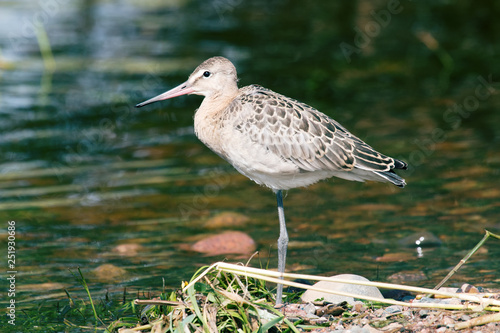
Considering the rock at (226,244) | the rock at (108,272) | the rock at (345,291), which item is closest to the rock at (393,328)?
the rock at (345,291)

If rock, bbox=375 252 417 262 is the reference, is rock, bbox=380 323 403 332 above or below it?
below

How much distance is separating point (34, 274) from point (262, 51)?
431 inches

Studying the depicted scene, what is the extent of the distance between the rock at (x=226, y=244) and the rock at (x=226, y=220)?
555mm

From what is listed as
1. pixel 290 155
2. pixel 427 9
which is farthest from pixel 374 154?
pixel 427 9

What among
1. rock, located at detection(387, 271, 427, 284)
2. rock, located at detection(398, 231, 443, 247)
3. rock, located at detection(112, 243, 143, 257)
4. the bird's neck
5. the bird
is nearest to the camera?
the bird

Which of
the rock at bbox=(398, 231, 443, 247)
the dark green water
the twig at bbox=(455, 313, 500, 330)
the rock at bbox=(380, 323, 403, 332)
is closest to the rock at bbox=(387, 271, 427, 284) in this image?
the dark green water

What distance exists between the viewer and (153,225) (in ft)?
35.5

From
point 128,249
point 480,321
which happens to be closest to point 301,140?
point 480,321

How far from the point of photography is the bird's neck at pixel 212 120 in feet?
26.8

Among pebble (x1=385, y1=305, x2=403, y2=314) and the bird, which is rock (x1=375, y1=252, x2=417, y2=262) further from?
pebble (x1=385, y1=305, x2=403, y2=314)

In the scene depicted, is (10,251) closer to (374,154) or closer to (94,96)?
(374,154)

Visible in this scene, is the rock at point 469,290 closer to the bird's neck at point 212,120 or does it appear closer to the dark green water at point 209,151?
the dark green water at point 209,151

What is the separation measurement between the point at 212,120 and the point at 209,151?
5296 mm

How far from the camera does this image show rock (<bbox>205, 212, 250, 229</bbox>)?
10797 mm
